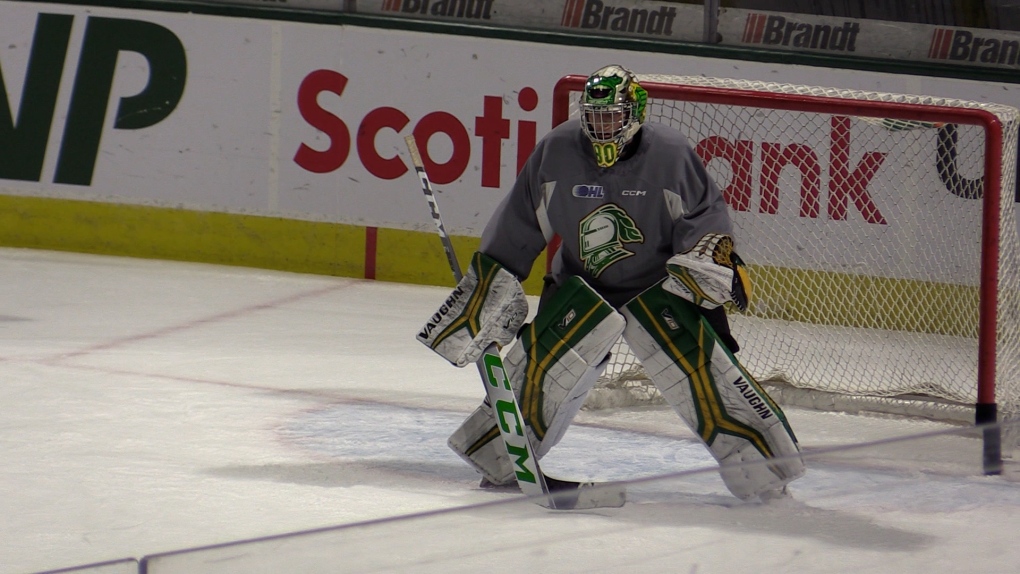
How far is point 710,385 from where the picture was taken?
3.02m

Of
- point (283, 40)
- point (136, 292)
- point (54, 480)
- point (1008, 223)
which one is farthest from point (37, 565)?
point (283, 40)

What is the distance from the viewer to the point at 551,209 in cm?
313

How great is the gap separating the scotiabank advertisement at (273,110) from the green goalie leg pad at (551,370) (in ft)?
8.00

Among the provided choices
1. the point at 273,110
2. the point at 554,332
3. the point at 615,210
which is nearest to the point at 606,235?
the point at 615,210

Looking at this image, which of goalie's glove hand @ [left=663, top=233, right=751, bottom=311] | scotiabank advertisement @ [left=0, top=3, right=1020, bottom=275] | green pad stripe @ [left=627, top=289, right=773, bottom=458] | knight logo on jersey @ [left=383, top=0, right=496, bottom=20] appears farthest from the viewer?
knight logo on jersey @ [left=383, top=0, right=496, bottom=20]

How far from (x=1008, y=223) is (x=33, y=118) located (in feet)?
13.0

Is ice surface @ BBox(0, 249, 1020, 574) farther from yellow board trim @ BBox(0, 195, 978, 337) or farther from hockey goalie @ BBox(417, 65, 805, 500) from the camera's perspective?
hockey goalie @ BBox(417, 65, 805, 500)

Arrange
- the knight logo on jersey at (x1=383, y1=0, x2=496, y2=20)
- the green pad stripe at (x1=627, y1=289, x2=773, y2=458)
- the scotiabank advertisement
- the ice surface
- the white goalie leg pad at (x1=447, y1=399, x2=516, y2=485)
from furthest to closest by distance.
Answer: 1. the knight logo on jersey at (x1=383, y1=0, x2=496, y2=20)
2. the scotiabank advertisement
3. the white goalie leg pad at (x1=447, y1=399, x2=516, y2=485)
4. the green pad stripe at (x1=627, y1=289, x2=773, y2=458)
5. the ice surface

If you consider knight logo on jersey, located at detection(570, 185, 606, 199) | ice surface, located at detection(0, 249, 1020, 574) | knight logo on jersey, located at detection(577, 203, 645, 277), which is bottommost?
ice surface, located at detection(0, 249, 1020, 574)

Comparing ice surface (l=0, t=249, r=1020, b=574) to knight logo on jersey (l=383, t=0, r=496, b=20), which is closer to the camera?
ice surface (l=0, t=249, r=1020, b=574)

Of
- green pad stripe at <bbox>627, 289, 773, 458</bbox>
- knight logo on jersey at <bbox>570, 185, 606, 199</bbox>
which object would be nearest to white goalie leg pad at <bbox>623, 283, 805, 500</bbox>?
green pad stripe at <bbox>627, 289, 773, 458</bbox>

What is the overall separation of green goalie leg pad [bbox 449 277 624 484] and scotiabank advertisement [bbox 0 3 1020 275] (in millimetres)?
2438

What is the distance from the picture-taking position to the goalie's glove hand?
2.92 meters

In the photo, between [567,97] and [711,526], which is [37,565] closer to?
[711,526]
